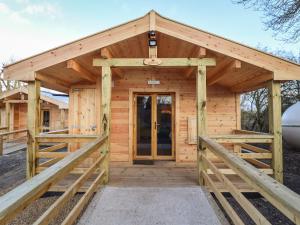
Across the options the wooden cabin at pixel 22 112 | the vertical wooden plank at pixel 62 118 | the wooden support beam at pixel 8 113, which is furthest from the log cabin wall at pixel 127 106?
the wooden support beam at pixel 8 113

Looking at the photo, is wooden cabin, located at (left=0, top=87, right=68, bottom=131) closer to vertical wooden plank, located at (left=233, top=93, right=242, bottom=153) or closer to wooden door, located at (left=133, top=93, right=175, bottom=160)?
wooden door, located at (left=133, top=93, right=175, bottom=160)

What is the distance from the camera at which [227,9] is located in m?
9.56

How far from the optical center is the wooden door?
538 cm

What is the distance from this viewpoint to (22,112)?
11922 mm

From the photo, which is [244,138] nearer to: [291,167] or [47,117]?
[291,167]

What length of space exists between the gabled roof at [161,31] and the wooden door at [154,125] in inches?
82.3

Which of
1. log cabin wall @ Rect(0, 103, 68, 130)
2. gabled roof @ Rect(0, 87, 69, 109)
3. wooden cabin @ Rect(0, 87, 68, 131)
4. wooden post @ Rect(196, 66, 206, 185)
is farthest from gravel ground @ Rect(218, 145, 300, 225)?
log cabin wall @ Rect(0, 103, 68, 130)

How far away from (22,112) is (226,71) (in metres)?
12.4

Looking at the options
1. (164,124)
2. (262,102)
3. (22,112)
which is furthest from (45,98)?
(262,102)

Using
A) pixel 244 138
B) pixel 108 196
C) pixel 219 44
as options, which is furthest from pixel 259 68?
pixel 108 196

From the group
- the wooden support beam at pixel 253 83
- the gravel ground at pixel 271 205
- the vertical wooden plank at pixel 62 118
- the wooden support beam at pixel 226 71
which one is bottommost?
the gravel ground at pixel 271 205

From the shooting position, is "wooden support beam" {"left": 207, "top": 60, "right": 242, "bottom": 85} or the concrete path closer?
the concrete path

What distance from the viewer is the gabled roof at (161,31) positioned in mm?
3492

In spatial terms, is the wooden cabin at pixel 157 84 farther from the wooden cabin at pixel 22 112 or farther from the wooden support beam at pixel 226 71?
the wooden cabin at pixel 22 112
